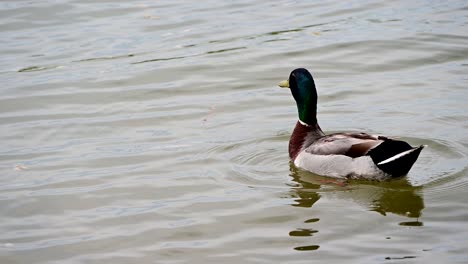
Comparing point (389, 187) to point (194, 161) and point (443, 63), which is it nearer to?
point (194, 161)

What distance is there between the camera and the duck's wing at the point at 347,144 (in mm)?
8551

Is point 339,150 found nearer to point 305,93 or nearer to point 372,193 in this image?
point 372,193

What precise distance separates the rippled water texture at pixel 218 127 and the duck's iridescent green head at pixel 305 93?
46cm

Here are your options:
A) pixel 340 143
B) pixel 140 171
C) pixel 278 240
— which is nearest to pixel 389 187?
pixel 340 143

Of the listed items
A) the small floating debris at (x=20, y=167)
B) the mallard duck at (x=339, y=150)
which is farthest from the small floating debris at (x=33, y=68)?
the mallard duck at (x=339, y=150)

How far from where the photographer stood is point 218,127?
409 inches

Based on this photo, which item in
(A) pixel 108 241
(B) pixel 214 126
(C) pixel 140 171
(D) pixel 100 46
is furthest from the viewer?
(D) pixel 100 46

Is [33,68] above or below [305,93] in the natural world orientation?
below

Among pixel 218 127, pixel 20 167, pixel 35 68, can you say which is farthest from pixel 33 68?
pixel 20 167

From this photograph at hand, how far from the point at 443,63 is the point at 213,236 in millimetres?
6134

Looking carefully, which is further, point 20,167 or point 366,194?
point 20,167

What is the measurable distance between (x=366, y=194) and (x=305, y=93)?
173 centimetres

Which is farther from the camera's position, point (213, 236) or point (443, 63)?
point (443, 63)

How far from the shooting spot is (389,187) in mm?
8461
